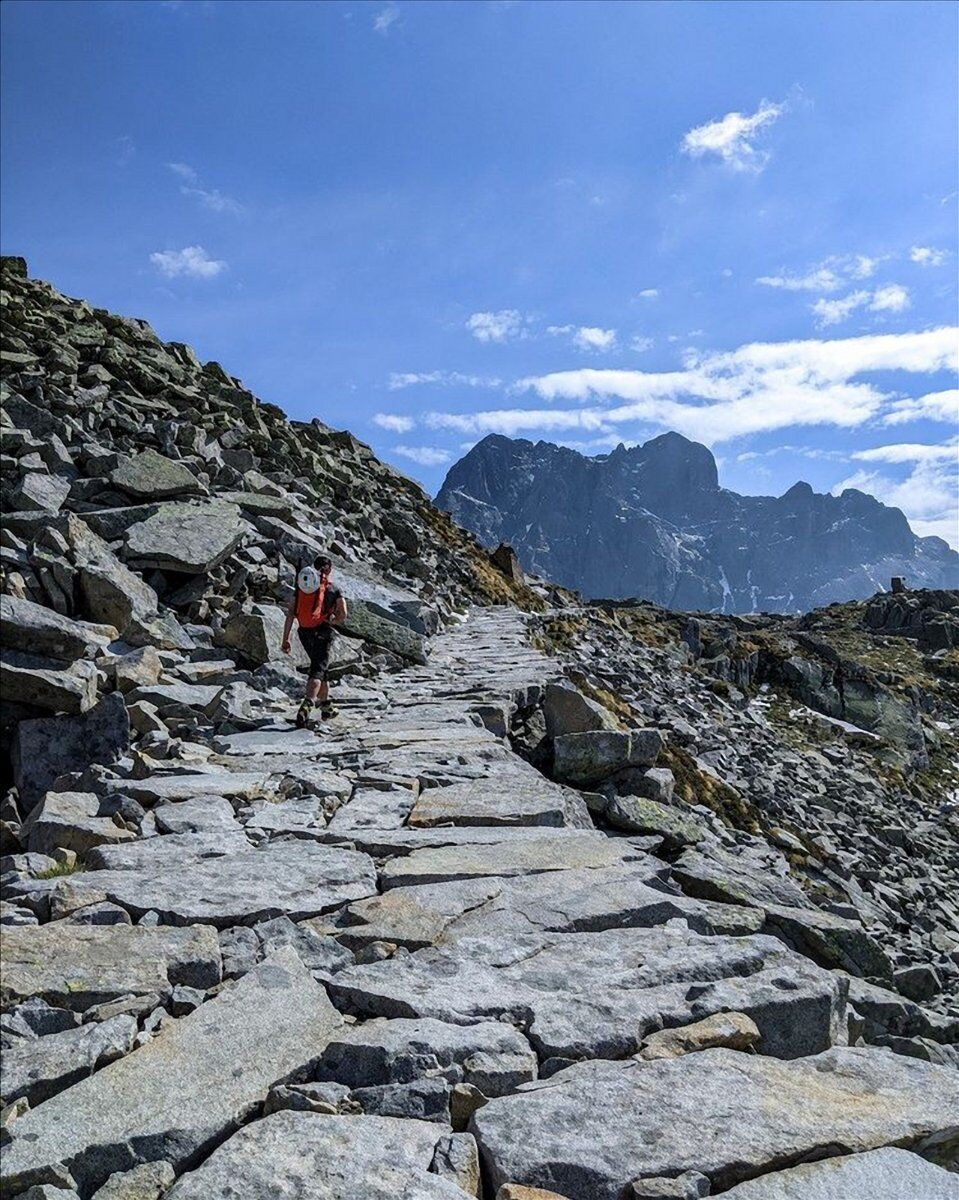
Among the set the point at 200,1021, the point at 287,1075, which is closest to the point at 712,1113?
the point at 287,1075

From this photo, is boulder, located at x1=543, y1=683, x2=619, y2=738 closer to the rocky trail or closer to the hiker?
the hiker

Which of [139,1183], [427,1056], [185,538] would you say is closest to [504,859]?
[427,1056]

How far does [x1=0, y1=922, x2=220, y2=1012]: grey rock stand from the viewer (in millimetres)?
3988

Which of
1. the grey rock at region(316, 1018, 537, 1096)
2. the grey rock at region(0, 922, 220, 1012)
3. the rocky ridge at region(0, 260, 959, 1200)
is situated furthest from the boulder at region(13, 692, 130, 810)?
the grey rock at region(316, 1018, 537, 1096)

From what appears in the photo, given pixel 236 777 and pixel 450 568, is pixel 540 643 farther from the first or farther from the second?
pixel 236 777

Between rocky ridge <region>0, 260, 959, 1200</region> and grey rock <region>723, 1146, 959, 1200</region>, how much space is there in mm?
16

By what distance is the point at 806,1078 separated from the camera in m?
3.77

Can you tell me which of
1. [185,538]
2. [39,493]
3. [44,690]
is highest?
[39,493]

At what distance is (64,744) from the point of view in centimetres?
837

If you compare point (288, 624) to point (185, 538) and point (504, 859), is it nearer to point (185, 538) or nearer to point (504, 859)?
point (185, 538)

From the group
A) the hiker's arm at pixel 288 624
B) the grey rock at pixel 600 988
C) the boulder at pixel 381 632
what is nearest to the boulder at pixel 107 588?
the hiker's arm at pixel 288 624

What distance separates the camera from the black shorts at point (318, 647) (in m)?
11.8

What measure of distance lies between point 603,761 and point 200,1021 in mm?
6398

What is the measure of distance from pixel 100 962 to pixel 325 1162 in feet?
6.19
